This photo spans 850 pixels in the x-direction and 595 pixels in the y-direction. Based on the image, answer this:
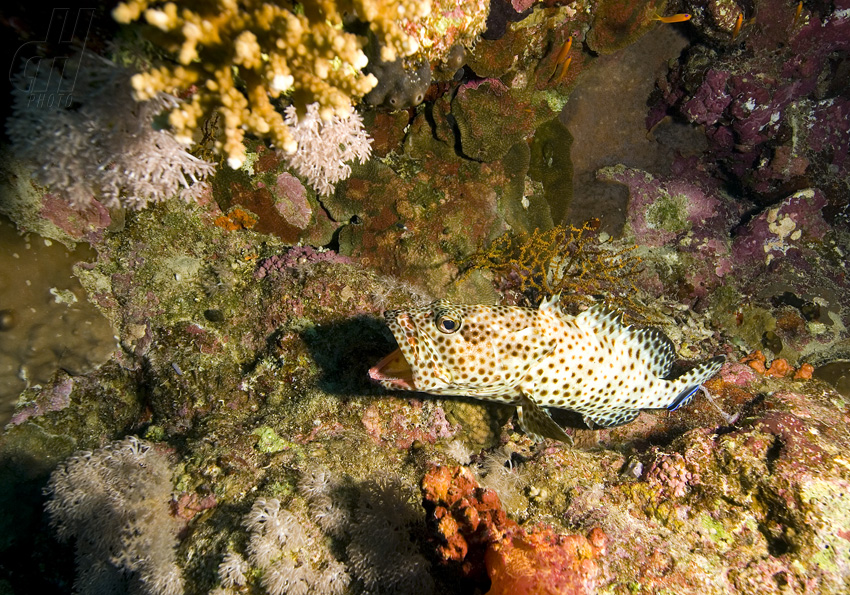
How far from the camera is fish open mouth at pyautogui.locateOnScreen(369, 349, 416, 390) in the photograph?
308 centimetres

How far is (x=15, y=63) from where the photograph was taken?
9.54 feet

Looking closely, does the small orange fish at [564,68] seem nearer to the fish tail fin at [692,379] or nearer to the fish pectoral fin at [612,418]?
the fish tail fin at [692,379]

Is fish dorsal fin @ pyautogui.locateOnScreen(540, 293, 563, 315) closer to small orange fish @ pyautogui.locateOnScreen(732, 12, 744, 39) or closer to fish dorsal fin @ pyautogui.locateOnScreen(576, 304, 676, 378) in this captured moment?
fish dorsal fin @ pyautogui.locateOnScreen(576, 304, 676, 378)

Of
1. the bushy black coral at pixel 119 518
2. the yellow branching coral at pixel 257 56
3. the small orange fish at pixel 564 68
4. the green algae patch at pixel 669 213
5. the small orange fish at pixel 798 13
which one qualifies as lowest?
the bushy black coral at pixel 119 518

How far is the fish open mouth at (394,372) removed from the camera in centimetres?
308

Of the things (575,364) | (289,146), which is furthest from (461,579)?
(289,146)

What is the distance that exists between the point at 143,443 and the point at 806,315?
8.38m

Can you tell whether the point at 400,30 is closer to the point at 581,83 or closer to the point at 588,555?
the point at 588,555

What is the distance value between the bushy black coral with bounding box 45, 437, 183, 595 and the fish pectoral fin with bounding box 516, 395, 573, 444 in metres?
2.76

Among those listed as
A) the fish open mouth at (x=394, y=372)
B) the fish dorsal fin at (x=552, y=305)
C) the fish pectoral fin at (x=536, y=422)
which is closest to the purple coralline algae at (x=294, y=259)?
the fish open mouth at (x=394, y=372)

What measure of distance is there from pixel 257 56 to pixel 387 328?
8.05ft

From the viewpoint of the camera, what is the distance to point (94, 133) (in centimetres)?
284

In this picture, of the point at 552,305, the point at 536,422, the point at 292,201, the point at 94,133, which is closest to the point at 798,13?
the point at 552,305

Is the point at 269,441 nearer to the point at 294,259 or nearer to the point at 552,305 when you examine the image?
the point at 294,259
